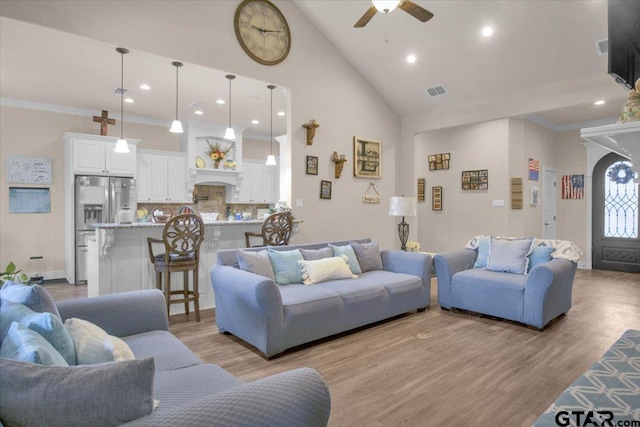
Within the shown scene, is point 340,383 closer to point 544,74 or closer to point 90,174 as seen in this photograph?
point 544,74

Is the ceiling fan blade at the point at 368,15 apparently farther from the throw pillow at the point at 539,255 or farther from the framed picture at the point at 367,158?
the throw pillow at the point at 539,255

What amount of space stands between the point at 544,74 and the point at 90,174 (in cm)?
723

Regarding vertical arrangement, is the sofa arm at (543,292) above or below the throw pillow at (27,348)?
below

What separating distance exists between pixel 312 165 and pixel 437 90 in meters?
2.47

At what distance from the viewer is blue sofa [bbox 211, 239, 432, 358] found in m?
2.87

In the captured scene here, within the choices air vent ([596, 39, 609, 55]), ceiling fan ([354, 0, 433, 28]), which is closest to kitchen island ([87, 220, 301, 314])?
ceiling fan ([354, 0, 433, 28])

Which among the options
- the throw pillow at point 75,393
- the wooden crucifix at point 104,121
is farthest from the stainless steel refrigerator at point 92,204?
the throw pillow at point 75,393

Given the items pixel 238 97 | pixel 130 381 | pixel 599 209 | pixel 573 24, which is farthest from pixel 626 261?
pixel 130 381

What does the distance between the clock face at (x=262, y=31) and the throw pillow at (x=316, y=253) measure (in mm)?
2613

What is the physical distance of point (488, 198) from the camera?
6.77 meters

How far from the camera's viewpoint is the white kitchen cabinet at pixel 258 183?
27.6 ft

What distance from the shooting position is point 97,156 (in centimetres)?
629

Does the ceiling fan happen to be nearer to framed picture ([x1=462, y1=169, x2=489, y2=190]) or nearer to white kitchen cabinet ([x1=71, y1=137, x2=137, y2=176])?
framed picture ([x1=462, y1=169, x2=489, y2=190])

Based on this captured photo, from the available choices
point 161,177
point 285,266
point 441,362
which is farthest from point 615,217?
point 161,177
